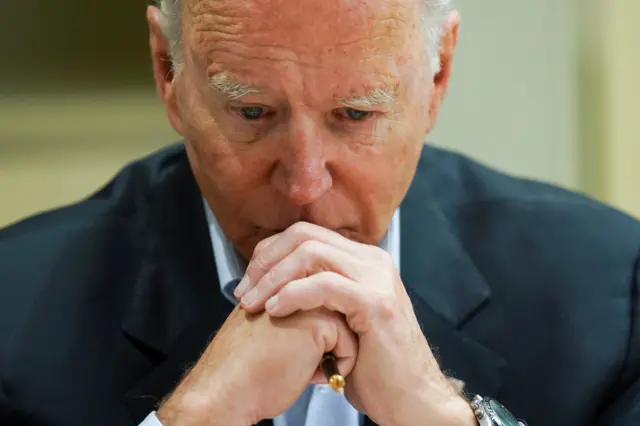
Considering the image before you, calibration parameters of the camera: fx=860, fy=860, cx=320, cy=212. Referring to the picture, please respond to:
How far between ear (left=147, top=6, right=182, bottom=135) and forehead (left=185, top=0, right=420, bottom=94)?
140 mm

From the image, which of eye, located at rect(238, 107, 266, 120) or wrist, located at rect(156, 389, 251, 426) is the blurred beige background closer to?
eye, located at rect(238, 107, 266, 120)

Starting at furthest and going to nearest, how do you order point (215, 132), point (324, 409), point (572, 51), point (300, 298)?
1. point (572, 51)
2. point (324, 409)
3. point (215, 132)
4. point (300, 298)

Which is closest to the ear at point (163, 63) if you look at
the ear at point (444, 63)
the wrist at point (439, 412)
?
the ear at point (444, 63)

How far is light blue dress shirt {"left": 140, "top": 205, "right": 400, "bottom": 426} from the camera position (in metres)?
1.29

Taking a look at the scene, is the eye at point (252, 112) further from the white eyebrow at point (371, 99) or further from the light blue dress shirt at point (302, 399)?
the light blue dress shirt at point (302, 399)

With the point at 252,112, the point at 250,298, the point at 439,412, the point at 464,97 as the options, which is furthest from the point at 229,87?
the point at 464,97

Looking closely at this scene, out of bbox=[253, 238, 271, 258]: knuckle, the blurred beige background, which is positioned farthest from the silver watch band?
the blurred beige background

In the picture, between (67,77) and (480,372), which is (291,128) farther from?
(67,77)

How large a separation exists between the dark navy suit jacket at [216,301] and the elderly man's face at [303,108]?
0.65ft

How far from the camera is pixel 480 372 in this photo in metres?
1.33

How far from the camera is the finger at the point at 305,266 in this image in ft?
3.50

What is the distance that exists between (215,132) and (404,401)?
433 millimetres

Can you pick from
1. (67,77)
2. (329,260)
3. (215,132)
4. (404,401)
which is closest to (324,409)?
(404,401)

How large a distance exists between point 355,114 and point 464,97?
3.86 feet
